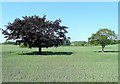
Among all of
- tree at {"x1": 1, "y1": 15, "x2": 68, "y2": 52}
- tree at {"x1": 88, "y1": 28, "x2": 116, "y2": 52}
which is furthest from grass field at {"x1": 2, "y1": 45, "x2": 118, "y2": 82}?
tree at {"x1": 88, "y1": 28, "x2": 116, "y2": 52}

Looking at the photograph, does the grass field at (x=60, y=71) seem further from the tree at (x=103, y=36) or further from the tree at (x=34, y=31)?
the tree at (x=103, y=36)

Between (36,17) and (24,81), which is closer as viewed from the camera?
(24,81)

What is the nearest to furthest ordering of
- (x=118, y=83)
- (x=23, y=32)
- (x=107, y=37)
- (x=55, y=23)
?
1. (x=118, y=83)
2. (x=23, y=32)
3. (x=55, y=23)
4. (x=107, y=37)

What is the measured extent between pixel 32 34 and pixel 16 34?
2042 millimetres

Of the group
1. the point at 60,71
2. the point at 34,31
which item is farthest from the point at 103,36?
the point at 60,71

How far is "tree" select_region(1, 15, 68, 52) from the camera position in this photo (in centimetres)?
2188

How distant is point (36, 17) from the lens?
23.2 m

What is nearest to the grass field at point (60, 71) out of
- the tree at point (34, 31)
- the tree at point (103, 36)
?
the tree at point (34, 31)

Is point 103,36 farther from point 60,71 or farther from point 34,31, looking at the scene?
point 60,71

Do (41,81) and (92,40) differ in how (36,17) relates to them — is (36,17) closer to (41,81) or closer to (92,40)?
(92,40)

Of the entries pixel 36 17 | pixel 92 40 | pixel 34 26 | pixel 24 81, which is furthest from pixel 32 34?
pixel 24 81

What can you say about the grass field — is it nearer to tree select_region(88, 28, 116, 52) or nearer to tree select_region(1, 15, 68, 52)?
tree select_region(1, 15, 68, 52)

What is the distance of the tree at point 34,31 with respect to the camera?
21.9m

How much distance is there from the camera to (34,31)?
21.8 metres
